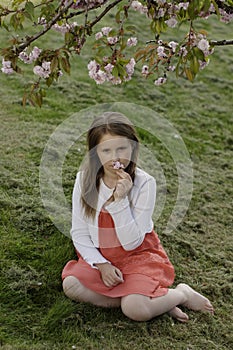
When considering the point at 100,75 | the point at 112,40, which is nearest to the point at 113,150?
the point at 100,75

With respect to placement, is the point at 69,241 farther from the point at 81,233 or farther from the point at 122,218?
the point at 122,218

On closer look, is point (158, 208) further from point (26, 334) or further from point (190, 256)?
point (26, 334)

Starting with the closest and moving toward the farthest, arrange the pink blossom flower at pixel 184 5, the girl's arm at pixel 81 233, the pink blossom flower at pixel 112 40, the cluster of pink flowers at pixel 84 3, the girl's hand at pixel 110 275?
the pink blossom flower at pixel 184 5
the cluster of pink flowers at pixel 84 3
the pink blossom flower at pixel 112 40
the girl's hand at pixel 110 275
the girl's arm at pixel 81 233

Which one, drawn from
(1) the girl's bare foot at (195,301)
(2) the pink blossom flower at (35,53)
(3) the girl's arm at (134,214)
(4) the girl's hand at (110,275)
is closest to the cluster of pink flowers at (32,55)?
(2) the pink blossom flower at (35,53)

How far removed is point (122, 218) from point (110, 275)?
0.26 metres

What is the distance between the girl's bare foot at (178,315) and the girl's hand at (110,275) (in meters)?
0.28

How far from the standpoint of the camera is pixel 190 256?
3240 mm

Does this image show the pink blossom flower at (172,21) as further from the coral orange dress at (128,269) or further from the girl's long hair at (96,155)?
the coral orange dress at (128,269)

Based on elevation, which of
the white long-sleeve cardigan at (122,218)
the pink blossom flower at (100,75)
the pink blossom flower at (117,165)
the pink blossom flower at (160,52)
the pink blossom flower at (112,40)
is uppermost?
the pink blossom flower at (112,40)

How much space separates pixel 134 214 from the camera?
2.67 meters

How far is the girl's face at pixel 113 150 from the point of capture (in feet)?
8.55

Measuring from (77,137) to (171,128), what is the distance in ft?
3.16

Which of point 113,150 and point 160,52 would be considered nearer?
point 160,52

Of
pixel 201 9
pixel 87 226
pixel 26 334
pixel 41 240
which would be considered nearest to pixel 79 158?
pixel 41 240
